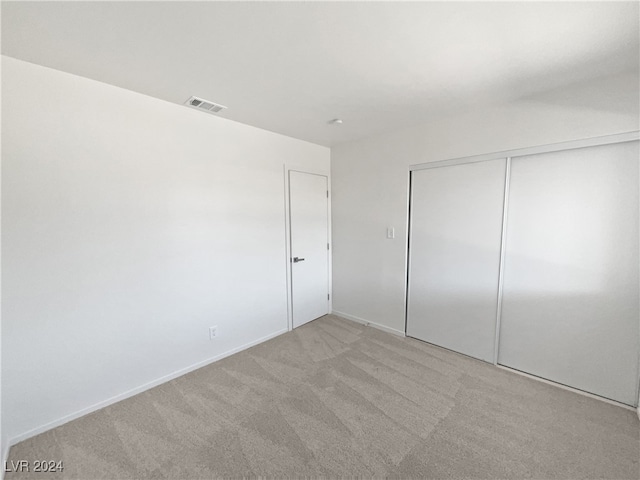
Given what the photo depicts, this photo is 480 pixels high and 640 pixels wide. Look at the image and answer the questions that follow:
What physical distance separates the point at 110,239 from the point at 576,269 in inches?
142

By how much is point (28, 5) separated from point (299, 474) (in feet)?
8.96

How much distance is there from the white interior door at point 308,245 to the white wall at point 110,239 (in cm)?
60

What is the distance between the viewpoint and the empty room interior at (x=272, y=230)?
4.89ft

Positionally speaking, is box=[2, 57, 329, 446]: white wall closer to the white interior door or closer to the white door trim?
the white interior door

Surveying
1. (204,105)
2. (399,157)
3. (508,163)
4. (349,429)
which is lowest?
(349,429)

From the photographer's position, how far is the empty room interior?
1490 mm

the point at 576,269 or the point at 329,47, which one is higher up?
the point at 329,47

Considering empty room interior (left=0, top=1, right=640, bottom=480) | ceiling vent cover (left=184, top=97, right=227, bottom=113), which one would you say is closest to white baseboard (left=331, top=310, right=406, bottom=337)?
empty room interior (left=0, top=1, right=640, bottom=480)

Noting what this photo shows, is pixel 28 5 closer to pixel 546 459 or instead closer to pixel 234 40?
pixel 234 40

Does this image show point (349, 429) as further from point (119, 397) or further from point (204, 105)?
point (204, 105)

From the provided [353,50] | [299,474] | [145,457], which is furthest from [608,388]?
[145,457]

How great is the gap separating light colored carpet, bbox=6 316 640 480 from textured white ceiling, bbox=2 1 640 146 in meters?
2.42

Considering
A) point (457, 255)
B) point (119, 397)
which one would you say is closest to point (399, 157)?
point (457, 255)

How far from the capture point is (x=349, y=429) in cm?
179
